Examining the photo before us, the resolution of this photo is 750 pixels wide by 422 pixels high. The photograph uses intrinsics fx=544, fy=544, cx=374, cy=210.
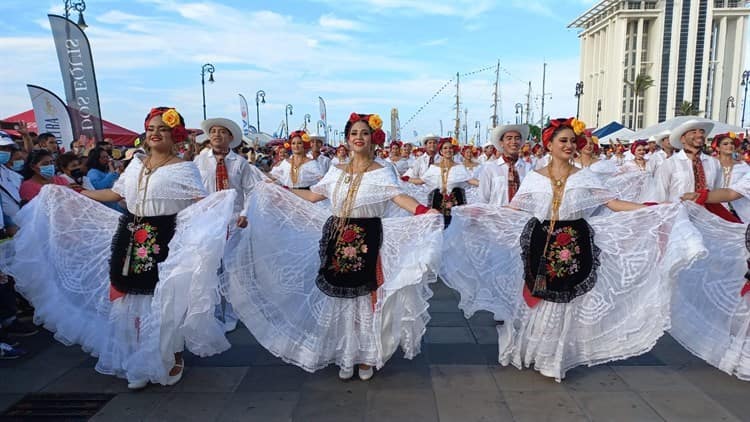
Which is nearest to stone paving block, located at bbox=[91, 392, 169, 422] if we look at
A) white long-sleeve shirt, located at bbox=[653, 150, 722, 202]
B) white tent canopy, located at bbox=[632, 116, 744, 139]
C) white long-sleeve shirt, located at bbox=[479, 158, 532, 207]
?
white long-sleeve shirt, located at bbox=[479, 158, 532, 207]

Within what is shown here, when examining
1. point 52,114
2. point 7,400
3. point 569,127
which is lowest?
point 7,400

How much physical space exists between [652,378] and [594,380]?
42 centimetres

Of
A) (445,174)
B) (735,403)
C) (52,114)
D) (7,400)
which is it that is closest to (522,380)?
(735,403)

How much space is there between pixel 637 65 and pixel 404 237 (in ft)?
238

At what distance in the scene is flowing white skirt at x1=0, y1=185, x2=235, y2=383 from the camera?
11.1 feet

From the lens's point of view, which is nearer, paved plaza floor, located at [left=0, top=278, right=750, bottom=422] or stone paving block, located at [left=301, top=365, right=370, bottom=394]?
paved plaza floor, located at [left=0, top=278, right=750, bottom=422]

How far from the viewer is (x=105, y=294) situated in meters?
3.88

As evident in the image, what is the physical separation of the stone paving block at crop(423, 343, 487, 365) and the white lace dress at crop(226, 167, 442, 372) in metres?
0.62

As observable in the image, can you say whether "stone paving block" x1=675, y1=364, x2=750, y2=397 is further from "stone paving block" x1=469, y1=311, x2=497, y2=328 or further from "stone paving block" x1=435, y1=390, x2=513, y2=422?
"stone paving block" x1=469, y1=311, x2=497, y2=328

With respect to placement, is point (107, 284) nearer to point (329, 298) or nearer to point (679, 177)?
point (329, 298)

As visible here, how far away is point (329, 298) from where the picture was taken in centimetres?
384

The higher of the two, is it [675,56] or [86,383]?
[675,56]

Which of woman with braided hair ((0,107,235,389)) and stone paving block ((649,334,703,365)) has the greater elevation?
woman with braided hair ((0,107,235,389))

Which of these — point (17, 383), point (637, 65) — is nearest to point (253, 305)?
point (17, 383)
